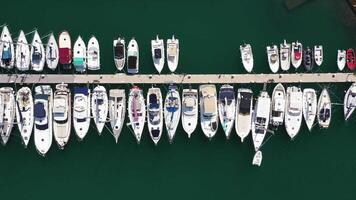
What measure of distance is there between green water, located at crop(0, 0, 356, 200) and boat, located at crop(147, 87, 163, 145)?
772 millimetres

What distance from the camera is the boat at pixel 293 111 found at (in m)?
39.0

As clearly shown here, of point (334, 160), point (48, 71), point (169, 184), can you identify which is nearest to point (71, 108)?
point (48, 71)

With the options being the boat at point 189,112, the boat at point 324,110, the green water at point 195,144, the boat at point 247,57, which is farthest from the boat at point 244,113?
the boat at point 324,110

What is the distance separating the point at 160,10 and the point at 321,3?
35.6 feet

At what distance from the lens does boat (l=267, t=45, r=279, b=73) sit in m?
39.5

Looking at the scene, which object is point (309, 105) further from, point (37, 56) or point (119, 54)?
point (37, 56)

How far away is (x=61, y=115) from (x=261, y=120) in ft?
41.7

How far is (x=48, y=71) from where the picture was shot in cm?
3900

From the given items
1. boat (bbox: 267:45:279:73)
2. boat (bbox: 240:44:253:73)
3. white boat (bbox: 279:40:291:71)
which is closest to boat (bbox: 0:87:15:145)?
boat (bbox: 240:44:253:73)

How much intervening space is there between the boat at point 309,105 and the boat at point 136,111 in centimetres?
1051

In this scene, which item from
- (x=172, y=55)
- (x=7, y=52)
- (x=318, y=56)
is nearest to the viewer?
(x=7, y=52)

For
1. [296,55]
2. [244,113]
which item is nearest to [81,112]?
[244,113]

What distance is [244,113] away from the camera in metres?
38.9

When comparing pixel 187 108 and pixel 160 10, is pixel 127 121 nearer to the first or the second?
pixel 187 108
